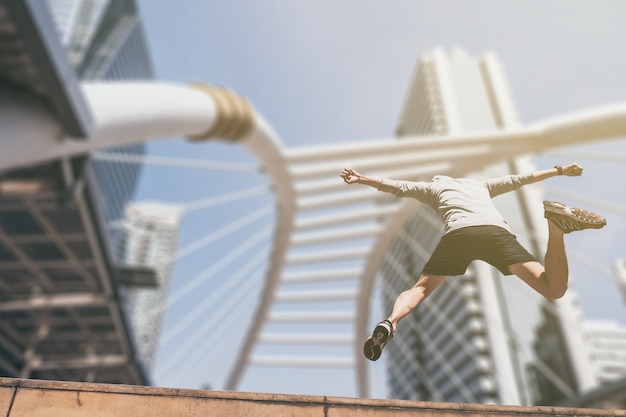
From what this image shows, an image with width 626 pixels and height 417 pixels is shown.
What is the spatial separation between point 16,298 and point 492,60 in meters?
139

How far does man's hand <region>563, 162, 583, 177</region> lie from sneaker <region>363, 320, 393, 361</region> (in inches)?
51.7

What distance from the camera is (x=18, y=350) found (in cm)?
3516

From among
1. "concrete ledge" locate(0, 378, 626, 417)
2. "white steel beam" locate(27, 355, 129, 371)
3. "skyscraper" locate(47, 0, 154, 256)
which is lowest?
"concrete ledge" locate(0, 378, 626, 417)

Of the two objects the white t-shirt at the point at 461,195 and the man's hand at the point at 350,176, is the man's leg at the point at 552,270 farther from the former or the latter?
the man's hand at the point at 350,176

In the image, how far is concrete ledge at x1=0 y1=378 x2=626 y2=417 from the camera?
3.49 metres

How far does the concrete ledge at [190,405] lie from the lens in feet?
11.5

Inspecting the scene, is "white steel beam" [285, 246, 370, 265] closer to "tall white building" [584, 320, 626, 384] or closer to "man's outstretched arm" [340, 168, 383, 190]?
"man's outstretched arm" [340, 168, 383, 190]

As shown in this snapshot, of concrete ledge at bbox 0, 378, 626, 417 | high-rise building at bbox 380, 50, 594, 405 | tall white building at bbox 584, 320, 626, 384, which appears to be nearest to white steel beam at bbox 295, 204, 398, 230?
concrete ledge at bbox 0, 378, 626, 417

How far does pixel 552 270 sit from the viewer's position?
8.13 feet

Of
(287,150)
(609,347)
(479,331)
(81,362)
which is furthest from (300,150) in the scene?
(609,347)

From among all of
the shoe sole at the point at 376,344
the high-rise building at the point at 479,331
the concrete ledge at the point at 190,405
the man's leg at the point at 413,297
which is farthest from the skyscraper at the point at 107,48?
the shoe sole at the point at 376,344

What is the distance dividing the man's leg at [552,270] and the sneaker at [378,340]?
2.66 feet

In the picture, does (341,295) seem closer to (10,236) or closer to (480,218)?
(10,236)

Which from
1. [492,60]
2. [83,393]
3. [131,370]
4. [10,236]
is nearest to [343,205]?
[10,236]
